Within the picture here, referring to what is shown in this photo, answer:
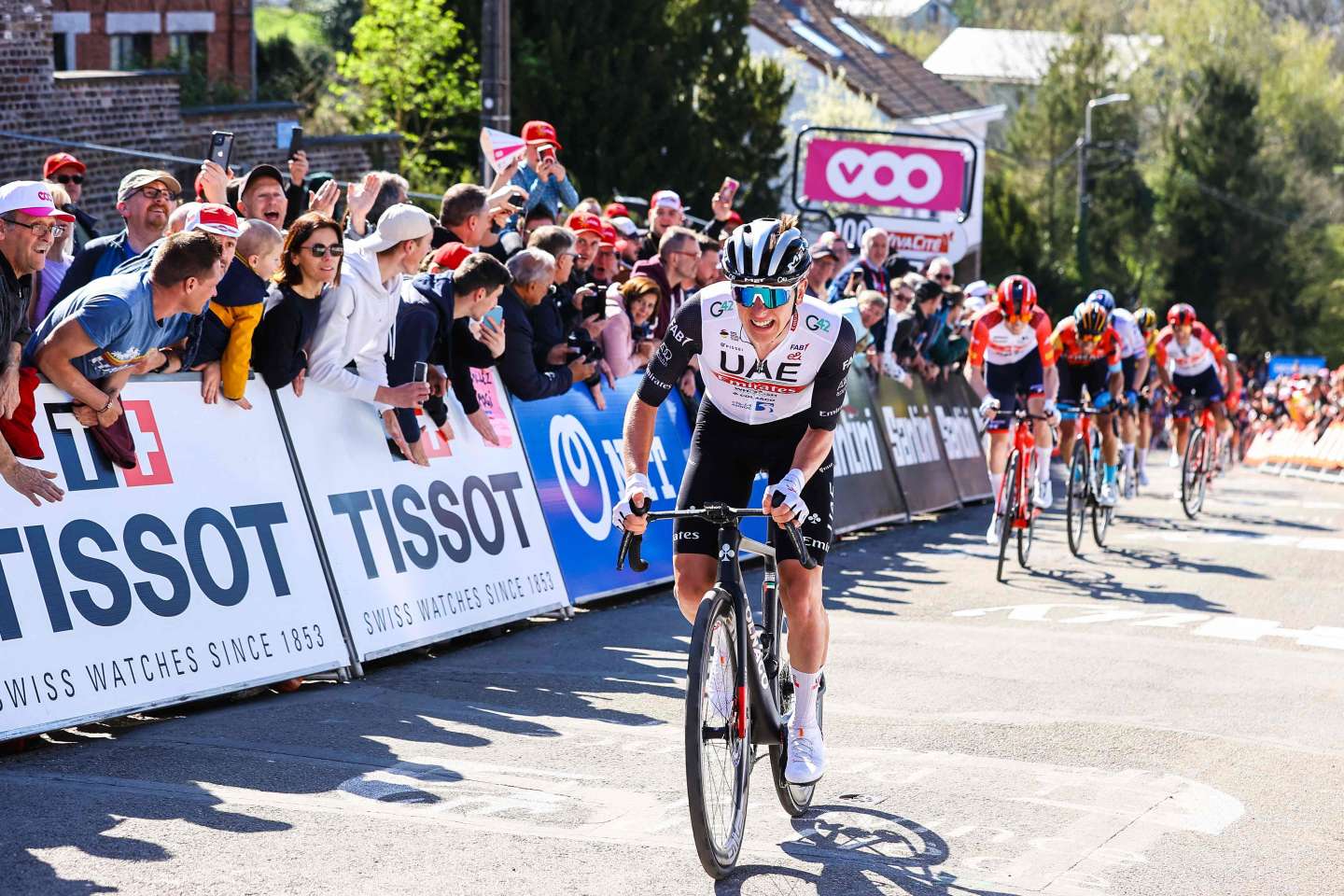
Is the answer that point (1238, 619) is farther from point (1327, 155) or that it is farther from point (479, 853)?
point (1327, 155)

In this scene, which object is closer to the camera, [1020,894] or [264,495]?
[1020,894]

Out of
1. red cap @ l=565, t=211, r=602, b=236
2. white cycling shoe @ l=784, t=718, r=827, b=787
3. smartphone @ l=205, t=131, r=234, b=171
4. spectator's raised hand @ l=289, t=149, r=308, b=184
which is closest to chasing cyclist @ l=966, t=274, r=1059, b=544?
red cap @ l=565, t=211, r=602, b=236

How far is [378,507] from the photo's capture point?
9852 mm

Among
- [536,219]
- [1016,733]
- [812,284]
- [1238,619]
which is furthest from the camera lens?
[812,284]

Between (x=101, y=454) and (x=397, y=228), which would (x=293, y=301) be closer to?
(x=397, y=228)

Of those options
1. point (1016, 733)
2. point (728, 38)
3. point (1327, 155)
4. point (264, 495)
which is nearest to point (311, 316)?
point (264, 495)

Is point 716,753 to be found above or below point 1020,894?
above

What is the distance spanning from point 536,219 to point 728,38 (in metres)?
23.3

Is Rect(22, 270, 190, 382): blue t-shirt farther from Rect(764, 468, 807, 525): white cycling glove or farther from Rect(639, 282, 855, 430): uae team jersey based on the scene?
Rect(764, 468, 807, 525): white cycling glove

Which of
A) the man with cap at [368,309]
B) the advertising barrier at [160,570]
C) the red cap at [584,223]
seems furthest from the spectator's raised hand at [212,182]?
the red cap at [584,223]

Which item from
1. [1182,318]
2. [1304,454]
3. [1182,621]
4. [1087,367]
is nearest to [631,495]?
[1182,621]

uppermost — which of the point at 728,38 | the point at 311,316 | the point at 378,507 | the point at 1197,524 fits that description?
the point at 728,38

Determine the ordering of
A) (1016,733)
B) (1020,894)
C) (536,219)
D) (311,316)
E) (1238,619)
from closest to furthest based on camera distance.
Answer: (1020,894)
(1016,733)
(311,316)
(1238,619)
(536,219)

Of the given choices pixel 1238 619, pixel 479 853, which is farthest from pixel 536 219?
pixel 479 853
